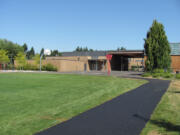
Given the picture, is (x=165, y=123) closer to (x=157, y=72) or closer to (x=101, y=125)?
(x=101, y=125)

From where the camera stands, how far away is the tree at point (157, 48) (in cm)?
2502

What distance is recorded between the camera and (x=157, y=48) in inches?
985

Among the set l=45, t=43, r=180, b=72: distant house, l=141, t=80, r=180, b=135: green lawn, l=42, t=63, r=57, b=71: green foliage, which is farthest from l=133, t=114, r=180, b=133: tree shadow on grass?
l=45, t=43, r=180, b=72: distant house

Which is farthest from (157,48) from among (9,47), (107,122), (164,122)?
(9,47)

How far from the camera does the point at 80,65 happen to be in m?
51.9

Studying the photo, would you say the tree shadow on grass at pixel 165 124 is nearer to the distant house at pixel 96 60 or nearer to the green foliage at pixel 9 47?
the distant house at pixel 96 60

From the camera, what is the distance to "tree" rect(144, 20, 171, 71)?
82.1ft

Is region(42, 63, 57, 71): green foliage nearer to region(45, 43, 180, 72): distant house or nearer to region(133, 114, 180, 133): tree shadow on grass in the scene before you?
region(45, 43, 180, 72): distant house

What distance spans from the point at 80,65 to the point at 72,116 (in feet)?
152

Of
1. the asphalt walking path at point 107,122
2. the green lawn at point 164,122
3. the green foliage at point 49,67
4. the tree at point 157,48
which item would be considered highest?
the tree at point 157,48

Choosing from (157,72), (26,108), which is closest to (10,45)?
(157,72)

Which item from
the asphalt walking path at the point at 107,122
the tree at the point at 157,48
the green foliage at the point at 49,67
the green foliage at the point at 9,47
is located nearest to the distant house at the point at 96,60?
the green foliage at the point at 49,67

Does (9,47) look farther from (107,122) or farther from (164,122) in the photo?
(164,122)

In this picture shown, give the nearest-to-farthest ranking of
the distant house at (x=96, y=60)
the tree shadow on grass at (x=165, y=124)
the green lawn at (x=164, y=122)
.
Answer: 1. the green lawn at (x=164, y=122)
2. the tree shadow on grass at (x=165, y=124)
3. the distant house at (x=96, y=60)
